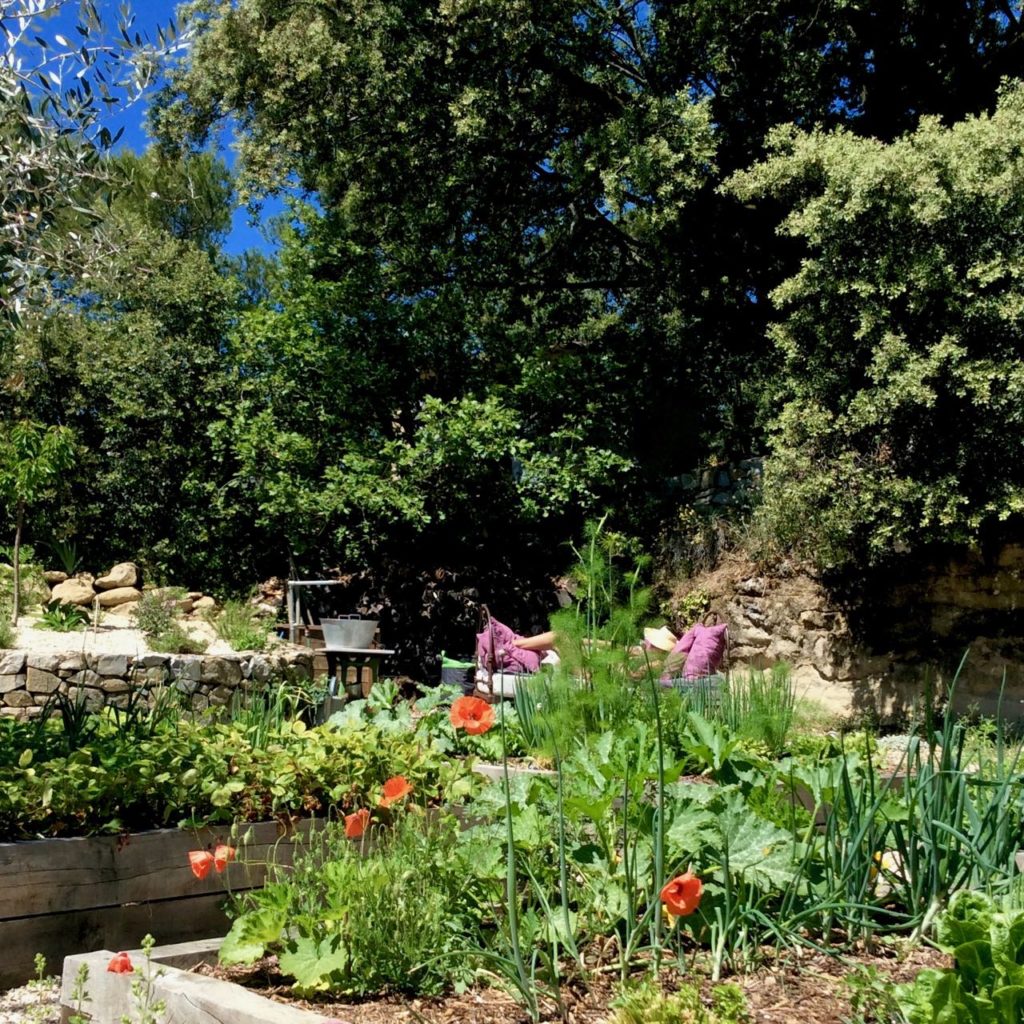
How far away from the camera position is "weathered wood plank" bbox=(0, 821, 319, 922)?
2.53 m

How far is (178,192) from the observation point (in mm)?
14414

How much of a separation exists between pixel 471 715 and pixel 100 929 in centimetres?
125

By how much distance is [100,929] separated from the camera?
8.66 feet

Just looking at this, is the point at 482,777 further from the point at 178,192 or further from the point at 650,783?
the point at 178,192

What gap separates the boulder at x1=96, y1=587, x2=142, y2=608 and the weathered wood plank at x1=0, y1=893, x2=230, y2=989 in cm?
765

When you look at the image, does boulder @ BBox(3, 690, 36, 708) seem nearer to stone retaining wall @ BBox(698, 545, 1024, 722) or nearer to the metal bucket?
the metal bucket

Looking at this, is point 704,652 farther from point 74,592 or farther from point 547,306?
point 547,306

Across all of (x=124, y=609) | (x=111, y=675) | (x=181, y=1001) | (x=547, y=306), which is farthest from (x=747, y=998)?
(x=547, y=306)

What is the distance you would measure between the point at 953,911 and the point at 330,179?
33.5 ft

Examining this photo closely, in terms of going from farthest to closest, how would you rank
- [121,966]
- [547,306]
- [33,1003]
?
1. [547,306]
2. [33,1003]
3. [121,966]

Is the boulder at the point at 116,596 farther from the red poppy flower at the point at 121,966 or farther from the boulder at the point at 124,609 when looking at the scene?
the red poppy flower at the point at 121,966

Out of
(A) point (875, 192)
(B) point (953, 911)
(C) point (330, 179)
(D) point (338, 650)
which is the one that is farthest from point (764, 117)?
(B) point (953, 911)

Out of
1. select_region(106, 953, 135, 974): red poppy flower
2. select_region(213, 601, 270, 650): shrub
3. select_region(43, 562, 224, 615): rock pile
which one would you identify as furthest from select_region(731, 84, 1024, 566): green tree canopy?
select_region(106, 953, 135, 974): red poppy flower

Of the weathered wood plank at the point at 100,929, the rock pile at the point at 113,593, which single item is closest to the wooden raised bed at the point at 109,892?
the weathered wood plank at the point at 100,929
